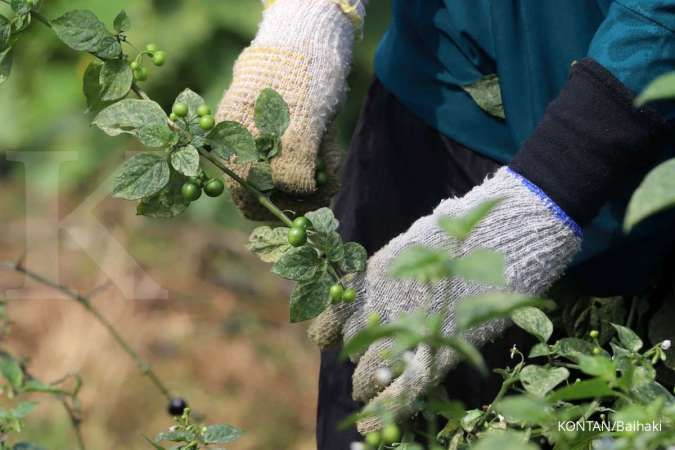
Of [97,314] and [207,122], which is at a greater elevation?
[207,122]

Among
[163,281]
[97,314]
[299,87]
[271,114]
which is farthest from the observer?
[163,281]

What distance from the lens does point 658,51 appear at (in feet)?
3.49

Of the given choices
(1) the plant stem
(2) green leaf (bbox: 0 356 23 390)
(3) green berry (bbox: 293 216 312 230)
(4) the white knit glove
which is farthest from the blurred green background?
(3) green berry (bbox: 293 216 312 230)

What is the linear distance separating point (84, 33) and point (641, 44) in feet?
1.92

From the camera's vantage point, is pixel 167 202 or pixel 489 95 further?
pixel 489 95

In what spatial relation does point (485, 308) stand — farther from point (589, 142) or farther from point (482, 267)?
point (589, 142)

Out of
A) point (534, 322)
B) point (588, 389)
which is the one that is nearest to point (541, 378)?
point (534, 322)

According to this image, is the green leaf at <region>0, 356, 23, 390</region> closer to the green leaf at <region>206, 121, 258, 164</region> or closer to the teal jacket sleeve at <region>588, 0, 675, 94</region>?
the green leaf at <region>206, 121, 258, 164</region>

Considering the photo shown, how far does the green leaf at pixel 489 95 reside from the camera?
1378 mm

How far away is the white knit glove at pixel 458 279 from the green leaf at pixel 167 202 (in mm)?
209

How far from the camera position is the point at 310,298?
1072 mm

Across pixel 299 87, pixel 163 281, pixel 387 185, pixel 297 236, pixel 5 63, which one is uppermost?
pixel 5 63

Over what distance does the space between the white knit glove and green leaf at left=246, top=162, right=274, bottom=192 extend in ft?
0.48

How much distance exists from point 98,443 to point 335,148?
6.45 feet
